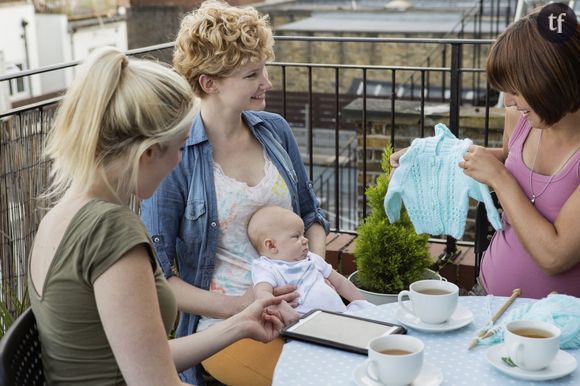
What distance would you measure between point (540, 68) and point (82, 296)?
1.31m

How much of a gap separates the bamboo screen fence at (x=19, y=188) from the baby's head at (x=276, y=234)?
1.20 m

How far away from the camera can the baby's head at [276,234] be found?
8.09 feet

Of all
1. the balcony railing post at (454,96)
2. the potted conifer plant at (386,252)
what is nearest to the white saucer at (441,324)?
the potted conifer plant at (386,252)

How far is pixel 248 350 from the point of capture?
2291mm

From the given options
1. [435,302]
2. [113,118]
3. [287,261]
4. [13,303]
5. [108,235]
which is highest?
[113,118]

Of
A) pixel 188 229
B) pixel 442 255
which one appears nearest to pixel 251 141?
pixel 188 229

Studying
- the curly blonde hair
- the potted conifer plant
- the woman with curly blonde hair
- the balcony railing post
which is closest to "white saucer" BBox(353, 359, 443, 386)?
the woman with curly blonde hair

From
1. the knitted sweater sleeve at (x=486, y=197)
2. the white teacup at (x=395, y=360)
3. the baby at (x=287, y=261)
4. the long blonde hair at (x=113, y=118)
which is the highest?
the long blonde hair at (x=113, y=118)

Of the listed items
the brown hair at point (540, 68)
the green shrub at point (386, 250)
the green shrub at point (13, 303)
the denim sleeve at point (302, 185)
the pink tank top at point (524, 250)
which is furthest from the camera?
the green shrub at point (386, 250)

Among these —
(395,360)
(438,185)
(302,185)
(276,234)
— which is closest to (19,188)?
(302,185)

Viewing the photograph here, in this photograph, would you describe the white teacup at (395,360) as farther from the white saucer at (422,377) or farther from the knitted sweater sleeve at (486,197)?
the knitted sweater sleeve at (486,197)

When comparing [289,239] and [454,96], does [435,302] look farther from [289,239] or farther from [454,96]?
[454,96]

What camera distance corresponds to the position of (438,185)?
247cm

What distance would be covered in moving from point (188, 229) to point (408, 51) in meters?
17.5
